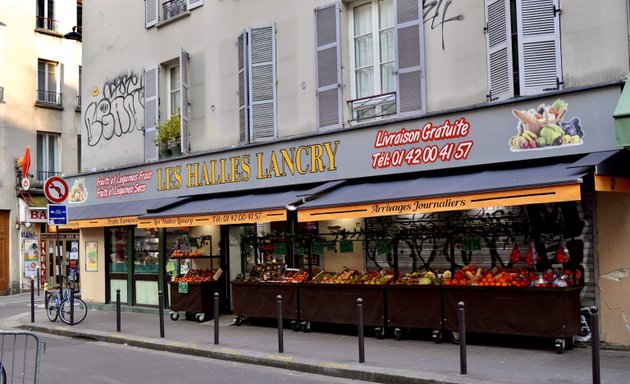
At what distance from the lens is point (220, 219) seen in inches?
517

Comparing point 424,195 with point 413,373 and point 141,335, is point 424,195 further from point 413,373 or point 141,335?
point 141,335

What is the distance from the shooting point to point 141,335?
1332 cm

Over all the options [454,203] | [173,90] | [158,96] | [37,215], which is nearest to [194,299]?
[158,96]

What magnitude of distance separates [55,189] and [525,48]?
1103cm

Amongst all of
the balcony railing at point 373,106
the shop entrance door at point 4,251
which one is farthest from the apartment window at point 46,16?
the balcony railing at point 373,106

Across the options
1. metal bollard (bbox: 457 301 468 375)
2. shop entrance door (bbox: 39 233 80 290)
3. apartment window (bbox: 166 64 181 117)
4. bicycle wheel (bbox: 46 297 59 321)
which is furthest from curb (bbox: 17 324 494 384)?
shop entrance door (bbox: 39 233 80 290)

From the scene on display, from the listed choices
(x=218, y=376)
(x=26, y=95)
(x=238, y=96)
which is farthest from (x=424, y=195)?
(x=26, y=95)

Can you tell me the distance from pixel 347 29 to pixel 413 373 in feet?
23.8

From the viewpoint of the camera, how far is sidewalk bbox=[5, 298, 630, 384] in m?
8.30

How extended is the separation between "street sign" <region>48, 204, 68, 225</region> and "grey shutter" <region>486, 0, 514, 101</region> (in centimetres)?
1018

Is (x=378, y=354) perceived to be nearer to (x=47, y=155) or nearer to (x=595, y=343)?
(x=595, y=343)

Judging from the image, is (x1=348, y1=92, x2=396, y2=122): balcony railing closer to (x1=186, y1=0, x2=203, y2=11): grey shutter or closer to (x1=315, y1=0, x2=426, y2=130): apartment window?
(x1=315, y1=0, x2=426, y2=130): apartment window

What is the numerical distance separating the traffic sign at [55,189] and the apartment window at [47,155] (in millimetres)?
14458

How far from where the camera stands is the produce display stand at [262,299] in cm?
1262
